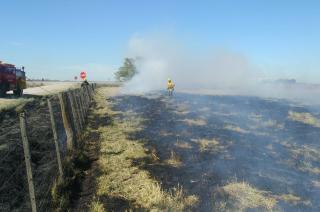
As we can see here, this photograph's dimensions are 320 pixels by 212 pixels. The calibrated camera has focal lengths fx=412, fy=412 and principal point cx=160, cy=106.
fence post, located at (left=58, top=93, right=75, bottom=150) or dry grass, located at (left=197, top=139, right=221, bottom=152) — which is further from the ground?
fence post, located at (left=58, top=93, right=75, bottom=150)

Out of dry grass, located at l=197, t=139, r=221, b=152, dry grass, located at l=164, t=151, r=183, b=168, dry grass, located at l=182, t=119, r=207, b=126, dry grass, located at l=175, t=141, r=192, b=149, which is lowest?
dry grass, located at l=164, t=151, r=183, b=168

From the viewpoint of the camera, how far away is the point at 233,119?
1767cm

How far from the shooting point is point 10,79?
2688cm

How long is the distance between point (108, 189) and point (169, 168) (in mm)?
1883

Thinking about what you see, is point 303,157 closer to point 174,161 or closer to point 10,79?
point 174,161

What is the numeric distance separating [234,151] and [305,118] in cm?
853

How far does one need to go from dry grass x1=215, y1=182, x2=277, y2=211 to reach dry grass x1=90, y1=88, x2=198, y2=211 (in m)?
0.54

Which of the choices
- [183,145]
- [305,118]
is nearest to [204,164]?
[183,145]

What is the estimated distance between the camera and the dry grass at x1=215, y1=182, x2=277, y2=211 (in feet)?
23.1

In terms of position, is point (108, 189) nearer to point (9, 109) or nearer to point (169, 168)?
point (169, 168)

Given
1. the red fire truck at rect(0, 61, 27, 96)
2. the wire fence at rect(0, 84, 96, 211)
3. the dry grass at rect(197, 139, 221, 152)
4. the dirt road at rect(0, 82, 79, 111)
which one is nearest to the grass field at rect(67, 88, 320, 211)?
the dry grass at rect(197, 139, 221, 152)

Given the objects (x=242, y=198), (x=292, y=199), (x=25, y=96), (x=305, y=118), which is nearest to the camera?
(x=242, y=198)

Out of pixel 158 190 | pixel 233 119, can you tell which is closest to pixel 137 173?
pixel 158 190

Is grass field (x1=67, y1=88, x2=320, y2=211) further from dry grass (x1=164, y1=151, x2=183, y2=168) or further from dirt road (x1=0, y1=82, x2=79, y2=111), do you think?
dirt road (x1=0, y1=82, x2=79, y2=111)
